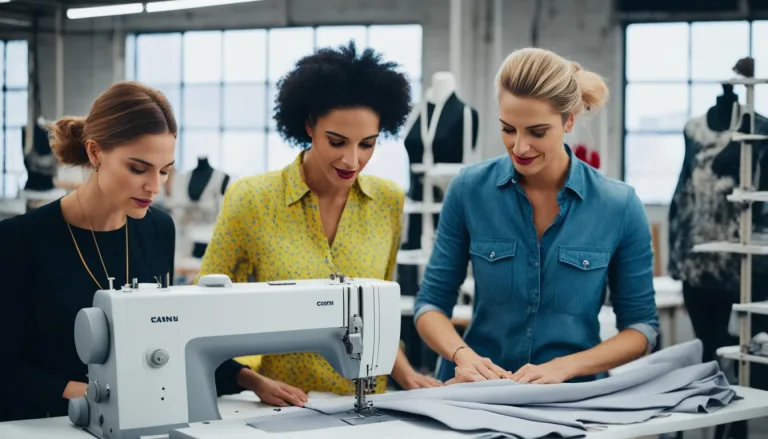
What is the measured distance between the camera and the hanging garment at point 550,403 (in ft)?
5.52

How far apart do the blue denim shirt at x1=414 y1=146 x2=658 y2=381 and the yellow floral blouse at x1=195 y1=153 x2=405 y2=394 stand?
25cm

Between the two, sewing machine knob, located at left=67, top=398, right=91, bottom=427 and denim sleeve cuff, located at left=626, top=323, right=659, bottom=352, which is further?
denim sleeve cuff, located at left=626, top=323, right=659, bottom=352

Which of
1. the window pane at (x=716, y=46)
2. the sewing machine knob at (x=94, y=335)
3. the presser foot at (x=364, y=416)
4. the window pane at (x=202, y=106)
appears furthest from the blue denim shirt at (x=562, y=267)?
the window pane at (x=202, y=106)

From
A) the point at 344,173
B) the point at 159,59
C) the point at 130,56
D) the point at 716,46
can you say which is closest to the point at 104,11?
the point at 130,56

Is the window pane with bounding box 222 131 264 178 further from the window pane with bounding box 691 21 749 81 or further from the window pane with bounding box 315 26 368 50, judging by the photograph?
the window pane with bounding box 691 21 749 81

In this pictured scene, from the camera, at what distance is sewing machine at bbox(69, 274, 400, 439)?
63.6 inches

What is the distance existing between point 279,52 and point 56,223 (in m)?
6.99

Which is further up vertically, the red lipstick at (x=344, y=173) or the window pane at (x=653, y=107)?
the window pane at (x=653, y=107)

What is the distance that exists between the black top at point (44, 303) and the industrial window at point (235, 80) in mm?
6507

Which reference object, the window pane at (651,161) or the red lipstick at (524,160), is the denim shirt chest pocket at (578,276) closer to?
the red lipstick at (524,160)

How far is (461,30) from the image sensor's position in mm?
8109

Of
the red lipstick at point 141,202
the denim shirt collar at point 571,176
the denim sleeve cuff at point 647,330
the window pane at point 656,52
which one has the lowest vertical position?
the denim sleeve cuff at point 647,330

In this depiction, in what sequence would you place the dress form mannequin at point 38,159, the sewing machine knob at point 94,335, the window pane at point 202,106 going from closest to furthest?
the sewing machine knob at point 94,335, the dress form mannequin at point 38,159, the window pane at point 202,106

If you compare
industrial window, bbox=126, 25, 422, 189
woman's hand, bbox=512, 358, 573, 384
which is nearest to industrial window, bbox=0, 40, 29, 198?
industrial window, bbox=126, 25, 422, 189
